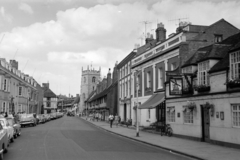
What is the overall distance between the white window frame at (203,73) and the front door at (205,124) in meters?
1.67

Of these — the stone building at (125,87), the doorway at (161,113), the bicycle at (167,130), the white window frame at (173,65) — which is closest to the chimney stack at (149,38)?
the stone building at (125,87)

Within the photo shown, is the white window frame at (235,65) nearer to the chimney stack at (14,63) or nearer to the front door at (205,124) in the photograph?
the front door at (205,124)

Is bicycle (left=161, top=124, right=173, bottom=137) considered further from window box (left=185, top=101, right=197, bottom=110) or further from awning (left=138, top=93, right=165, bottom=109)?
window box (left=185, top=101, right=197, bottom=110)

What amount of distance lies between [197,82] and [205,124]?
300 cm

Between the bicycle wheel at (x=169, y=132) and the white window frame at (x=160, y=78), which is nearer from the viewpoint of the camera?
the bicycle wheel at (x=169, y=132)

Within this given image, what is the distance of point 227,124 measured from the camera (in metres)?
15.7

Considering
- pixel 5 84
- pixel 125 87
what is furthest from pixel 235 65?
pixel 5 84

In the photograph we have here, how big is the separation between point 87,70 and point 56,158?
119260 millimetres

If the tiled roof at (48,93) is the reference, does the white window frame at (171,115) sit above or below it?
below

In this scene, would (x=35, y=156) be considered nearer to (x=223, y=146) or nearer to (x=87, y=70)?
(x=223, y=146)

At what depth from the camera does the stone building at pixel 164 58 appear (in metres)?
23.6

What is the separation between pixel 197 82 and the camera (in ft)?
64.2

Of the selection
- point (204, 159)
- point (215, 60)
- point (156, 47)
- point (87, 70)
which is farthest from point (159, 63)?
point (87, 70)

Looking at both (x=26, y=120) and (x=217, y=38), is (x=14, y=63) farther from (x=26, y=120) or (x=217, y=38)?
(x=217, y=38)
